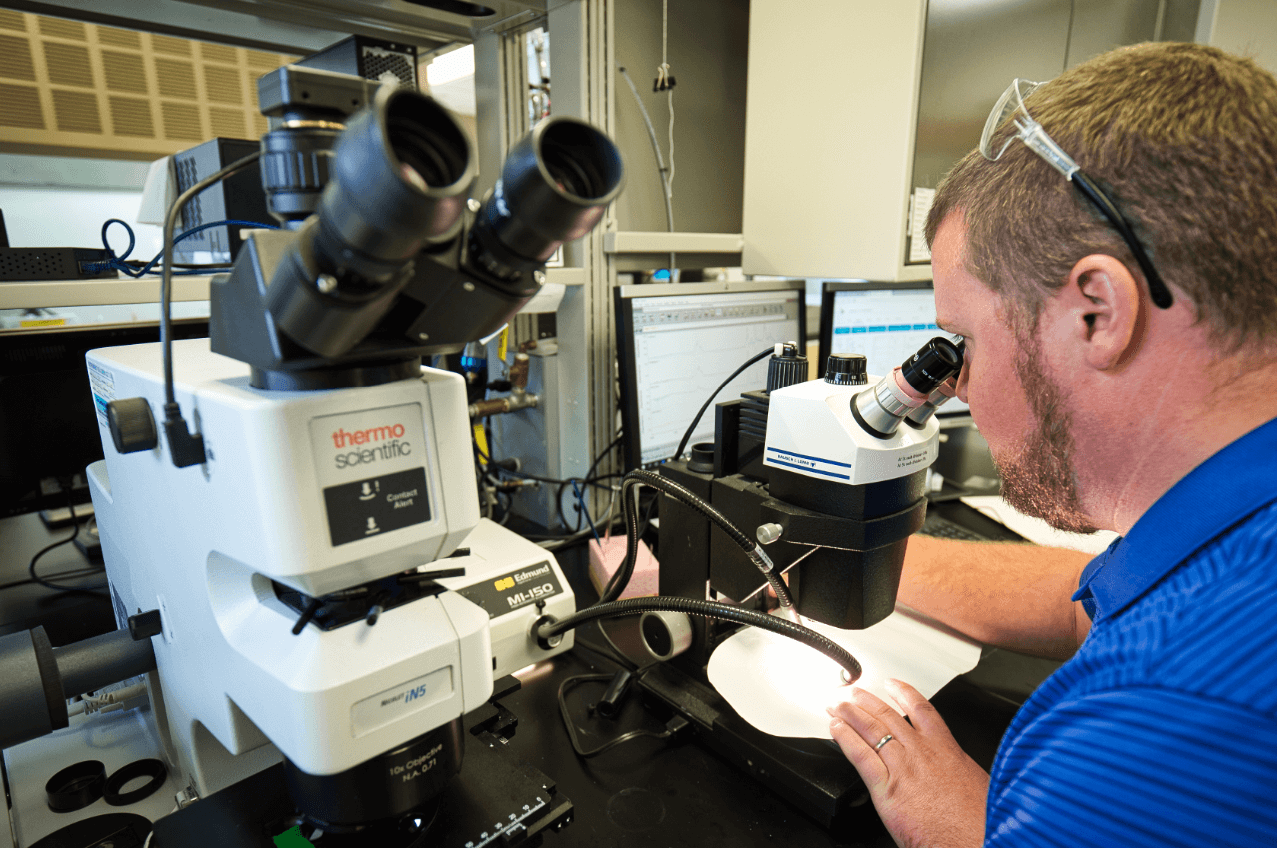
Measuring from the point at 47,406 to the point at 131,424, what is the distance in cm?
88

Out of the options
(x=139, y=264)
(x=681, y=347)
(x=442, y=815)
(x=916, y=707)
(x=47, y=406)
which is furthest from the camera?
(x=681, y=347)

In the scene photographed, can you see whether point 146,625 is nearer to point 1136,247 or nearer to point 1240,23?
point 1136,247

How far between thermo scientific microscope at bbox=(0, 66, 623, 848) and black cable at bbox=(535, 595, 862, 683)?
246 millimetres

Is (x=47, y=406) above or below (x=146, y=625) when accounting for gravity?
above

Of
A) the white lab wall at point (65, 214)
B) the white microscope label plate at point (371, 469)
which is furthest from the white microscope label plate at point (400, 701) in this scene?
the white lab wall at point (65, 214)

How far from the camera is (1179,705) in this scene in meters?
0.44

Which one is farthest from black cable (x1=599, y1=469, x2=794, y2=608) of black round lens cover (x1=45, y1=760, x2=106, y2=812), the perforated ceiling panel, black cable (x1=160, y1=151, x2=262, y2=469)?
the perforated ceiling panel

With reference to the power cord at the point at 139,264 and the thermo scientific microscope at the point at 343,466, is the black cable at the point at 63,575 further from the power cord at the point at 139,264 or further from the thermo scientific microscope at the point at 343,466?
the thermo scientific microscope at the point at 343,466

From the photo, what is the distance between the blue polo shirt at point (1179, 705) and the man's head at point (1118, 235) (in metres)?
0.11

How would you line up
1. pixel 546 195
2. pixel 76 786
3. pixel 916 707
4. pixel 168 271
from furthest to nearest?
pixel 916 707, pixel 76 786, pixel 168 271, pixel 546 195

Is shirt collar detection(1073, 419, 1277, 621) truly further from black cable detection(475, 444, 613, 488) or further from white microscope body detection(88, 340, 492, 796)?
black cable detection(475, 444, 613, 488)

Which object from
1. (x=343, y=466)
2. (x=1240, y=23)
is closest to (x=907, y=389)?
(x=343, y=466)

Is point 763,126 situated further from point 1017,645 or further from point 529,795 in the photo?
point 529,795

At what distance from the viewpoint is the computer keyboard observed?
4.76ft
